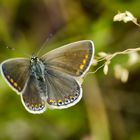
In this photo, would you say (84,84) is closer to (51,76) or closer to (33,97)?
(51,76)

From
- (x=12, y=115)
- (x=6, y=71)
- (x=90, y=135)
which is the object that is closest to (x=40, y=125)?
(x=12, y=115)

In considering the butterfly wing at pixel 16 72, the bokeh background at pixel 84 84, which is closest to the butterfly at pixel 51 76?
the butterfly wing at pixel 16 72

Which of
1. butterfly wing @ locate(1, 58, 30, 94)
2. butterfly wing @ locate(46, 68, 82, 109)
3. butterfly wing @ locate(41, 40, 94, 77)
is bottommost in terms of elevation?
butterfly wing @ locate(46, 68, 82, 109)

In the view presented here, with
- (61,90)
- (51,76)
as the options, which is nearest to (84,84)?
(51,76)

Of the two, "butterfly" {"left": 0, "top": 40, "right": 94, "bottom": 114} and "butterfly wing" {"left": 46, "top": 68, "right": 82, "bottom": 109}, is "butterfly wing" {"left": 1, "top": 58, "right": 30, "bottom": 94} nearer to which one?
"butterfly" {"left": 0, "top": 40, "right": 94, "bottom": 114}

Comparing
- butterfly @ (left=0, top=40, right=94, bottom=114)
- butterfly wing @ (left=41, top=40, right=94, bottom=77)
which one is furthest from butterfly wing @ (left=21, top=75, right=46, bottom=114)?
butterfly wing @ (left=41, top=40, right=94, bottom=77)

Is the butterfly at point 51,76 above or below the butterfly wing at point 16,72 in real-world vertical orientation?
below

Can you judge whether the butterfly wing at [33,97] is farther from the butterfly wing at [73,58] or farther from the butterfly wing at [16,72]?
the butterfly wing at [73,58]
